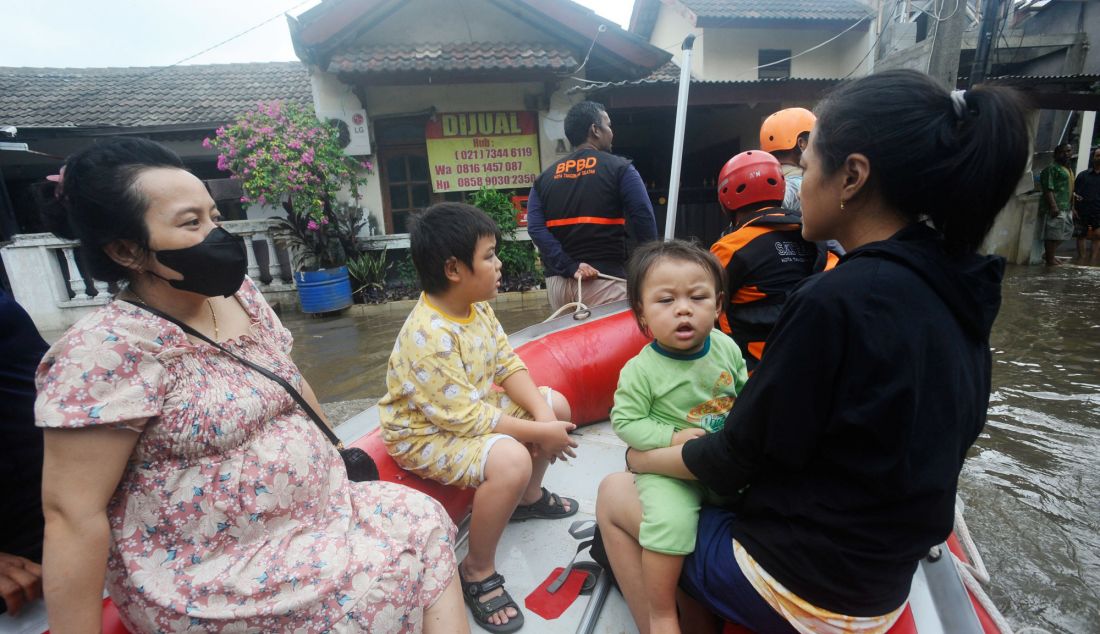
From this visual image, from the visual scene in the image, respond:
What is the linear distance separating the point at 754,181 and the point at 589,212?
129 centimetres

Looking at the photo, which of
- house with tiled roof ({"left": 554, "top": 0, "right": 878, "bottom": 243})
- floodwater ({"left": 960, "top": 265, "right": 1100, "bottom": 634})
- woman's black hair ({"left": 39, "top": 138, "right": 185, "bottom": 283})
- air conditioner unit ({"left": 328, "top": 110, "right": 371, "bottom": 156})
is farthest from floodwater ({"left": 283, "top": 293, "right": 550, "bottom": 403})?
house with tiled roof ({"left": 554, "top": 0, "right": 878, "bottom": 243})

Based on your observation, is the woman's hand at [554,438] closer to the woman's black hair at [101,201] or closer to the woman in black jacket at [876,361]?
the woman in black jacket at [876,361]

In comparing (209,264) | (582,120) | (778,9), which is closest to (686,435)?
(209,264)

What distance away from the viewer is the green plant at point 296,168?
6.02m

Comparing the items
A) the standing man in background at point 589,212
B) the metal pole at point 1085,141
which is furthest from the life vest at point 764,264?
the metal pole at point 1085,141

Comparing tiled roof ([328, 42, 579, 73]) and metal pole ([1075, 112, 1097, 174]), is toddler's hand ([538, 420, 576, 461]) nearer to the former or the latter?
tiled roof ([328, 42, 579, 73])

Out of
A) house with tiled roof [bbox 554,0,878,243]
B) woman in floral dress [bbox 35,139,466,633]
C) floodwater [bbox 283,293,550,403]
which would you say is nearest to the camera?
woman in floral dress [bbox 35,139,466,633]

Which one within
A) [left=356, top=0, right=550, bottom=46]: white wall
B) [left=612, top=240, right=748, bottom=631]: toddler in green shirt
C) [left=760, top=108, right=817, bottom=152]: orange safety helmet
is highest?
[left=356, top=0, right=550, bottom=46]: white wall

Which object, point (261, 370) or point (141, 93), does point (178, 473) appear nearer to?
point (261, 370)

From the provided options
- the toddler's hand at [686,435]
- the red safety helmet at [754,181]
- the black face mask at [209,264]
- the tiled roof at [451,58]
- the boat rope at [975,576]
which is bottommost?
the boat rope at [975,576]

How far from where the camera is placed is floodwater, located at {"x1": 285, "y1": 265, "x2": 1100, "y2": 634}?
1.98 m

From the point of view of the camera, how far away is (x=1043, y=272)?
7191mm

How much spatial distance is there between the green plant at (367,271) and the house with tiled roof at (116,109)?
2.20m

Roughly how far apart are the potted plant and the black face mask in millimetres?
5584
